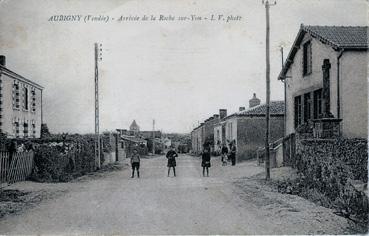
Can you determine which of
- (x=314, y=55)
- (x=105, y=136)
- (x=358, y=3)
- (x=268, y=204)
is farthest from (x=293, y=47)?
(x=105, y=136)

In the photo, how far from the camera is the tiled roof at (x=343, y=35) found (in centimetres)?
1712

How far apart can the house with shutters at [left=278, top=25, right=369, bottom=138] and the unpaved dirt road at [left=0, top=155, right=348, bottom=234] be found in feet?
15.6

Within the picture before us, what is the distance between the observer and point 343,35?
1830 centimetres

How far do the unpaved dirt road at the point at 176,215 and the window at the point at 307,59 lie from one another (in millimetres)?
8492

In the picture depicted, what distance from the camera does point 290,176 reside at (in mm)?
17125

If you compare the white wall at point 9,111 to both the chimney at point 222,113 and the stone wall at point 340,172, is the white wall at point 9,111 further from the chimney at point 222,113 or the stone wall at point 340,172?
the chimney at point 222,113

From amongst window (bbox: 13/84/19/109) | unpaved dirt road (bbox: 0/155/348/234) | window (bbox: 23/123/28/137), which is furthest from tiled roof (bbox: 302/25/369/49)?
window (bbox: 23/123/28/137)

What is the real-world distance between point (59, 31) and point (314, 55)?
1203cm

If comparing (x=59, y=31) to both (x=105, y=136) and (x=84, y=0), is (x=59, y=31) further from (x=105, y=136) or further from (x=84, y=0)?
(x=105, y=136)

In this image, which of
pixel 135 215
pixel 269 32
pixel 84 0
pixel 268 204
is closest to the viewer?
pixel 135 215

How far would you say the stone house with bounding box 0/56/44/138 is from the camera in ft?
70.8

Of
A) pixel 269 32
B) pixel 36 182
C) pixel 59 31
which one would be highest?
pixel 269 32

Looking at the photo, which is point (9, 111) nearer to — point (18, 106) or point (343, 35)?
point (18, 106)

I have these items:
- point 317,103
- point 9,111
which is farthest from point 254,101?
point 9,111
